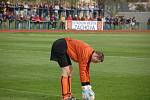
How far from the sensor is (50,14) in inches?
2106

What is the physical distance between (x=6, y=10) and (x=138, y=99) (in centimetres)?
3843

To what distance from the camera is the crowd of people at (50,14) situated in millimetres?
50312

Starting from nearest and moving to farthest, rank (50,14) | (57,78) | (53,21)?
1. (57,78)
2. (53,21)
3. (50,14)

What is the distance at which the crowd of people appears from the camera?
50312 millimetres

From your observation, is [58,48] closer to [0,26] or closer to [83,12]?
[0,26]

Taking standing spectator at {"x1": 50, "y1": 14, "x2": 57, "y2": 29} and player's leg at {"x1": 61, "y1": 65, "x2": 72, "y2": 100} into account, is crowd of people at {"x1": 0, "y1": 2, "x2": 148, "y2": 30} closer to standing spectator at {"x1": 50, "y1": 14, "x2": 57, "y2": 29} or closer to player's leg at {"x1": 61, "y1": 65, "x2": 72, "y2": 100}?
standing spectator at {"x1": 50, "y1": 14, "x2": 57, "y2": 29}

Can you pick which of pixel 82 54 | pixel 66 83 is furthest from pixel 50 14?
pixel 82 54

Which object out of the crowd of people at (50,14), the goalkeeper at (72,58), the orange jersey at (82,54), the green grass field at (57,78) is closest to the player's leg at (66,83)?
the goalkeeper at (72,58)

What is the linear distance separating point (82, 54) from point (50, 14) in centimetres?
4237

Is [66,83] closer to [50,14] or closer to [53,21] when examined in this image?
[53,21]

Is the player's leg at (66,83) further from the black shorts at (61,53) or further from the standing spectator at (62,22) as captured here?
the standing spectator at (62,22)

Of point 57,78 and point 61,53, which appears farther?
point 57,78

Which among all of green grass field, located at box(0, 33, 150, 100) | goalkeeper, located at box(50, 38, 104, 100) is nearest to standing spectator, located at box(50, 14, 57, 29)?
green grass field, located at box(0, 33, 150, 100)

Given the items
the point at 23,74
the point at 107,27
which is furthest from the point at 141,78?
the point at 107,27
